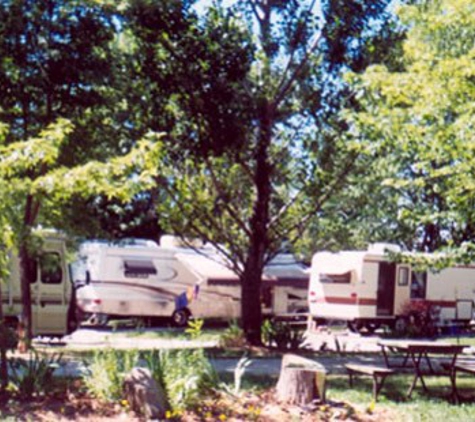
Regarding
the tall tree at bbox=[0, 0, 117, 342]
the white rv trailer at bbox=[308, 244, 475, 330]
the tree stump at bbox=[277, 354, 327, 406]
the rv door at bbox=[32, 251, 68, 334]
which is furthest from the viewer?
the white rv trailer at bbox=[308, 244, 475, 330]

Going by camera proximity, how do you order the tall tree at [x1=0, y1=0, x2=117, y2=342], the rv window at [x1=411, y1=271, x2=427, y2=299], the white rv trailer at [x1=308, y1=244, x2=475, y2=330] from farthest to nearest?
the rv window at [x1=411, y1=271, x2=427, y2=299]
the white rv trailer at [x1=308, y1=244, x2=475, y2=330]
the tall tree at [x1=0, y1=0, x2=117, y2=342]


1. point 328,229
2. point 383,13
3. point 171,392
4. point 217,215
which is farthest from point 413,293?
point 171,392

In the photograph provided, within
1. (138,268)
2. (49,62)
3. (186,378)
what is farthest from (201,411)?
(138,268)

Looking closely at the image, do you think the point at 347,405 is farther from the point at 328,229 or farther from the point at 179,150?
the point at 328,229

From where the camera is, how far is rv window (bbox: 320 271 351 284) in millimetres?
24859

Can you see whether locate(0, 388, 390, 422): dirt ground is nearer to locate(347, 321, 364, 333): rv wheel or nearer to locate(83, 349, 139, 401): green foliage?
locate(83, 349, 139, 401): green foliage

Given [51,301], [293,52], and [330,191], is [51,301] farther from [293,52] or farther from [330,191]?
[293,52]

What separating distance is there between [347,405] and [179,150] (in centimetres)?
837

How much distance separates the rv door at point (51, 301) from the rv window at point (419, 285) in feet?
44.6

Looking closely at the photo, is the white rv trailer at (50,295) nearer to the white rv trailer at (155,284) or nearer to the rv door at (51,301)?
the rv door at (51,301)

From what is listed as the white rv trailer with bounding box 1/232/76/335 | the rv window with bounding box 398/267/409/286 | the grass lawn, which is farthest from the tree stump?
the rv window with bounding box 398/267/409/286

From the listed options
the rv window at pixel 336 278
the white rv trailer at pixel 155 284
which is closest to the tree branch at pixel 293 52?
the white rv trailer at pixel 155 284

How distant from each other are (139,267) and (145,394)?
17270 millimetres

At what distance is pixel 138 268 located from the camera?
2438 centimetres
